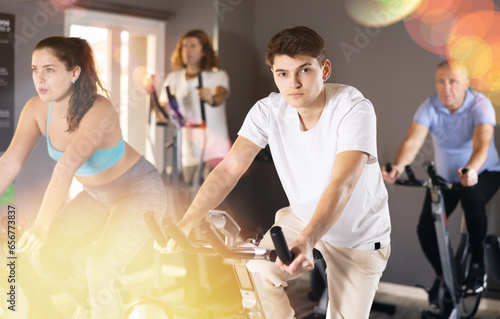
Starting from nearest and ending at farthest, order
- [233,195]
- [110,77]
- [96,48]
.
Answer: [96,48]
[110,77]
[233,195]

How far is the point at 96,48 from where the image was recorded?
10.5 feet

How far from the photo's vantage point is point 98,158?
2.29 m

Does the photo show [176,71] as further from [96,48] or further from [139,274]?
[139,274]

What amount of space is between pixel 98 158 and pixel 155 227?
2.81 ft

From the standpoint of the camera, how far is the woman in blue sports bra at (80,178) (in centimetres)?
220

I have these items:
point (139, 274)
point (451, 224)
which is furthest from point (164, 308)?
point (451, 224)

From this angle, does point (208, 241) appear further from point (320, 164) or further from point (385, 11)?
point (385, 11)

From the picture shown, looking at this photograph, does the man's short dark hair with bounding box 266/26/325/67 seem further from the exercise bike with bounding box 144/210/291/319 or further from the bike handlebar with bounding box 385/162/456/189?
the bike handlebar with bounding box 385/162/456/189

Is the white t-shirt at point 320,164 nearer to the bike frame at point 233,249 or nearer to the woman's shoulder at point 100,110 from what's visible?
the bike frame at point 233,249

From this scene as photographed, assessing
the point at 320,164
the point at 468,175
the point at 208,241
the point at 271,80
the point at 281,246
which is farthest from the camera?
the point at 271,80

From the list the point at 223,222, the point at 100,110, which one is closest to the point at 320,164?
the point at 223,222

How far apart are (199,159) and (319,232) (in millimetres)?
2362

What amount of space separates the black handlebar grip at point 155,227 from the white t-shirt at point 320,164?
1.90 feet

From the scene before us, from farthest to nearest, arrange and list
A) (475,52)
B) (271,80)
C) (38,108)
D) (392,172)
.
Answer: (271,80) < (475,52) < (392,172) < (38,108)
